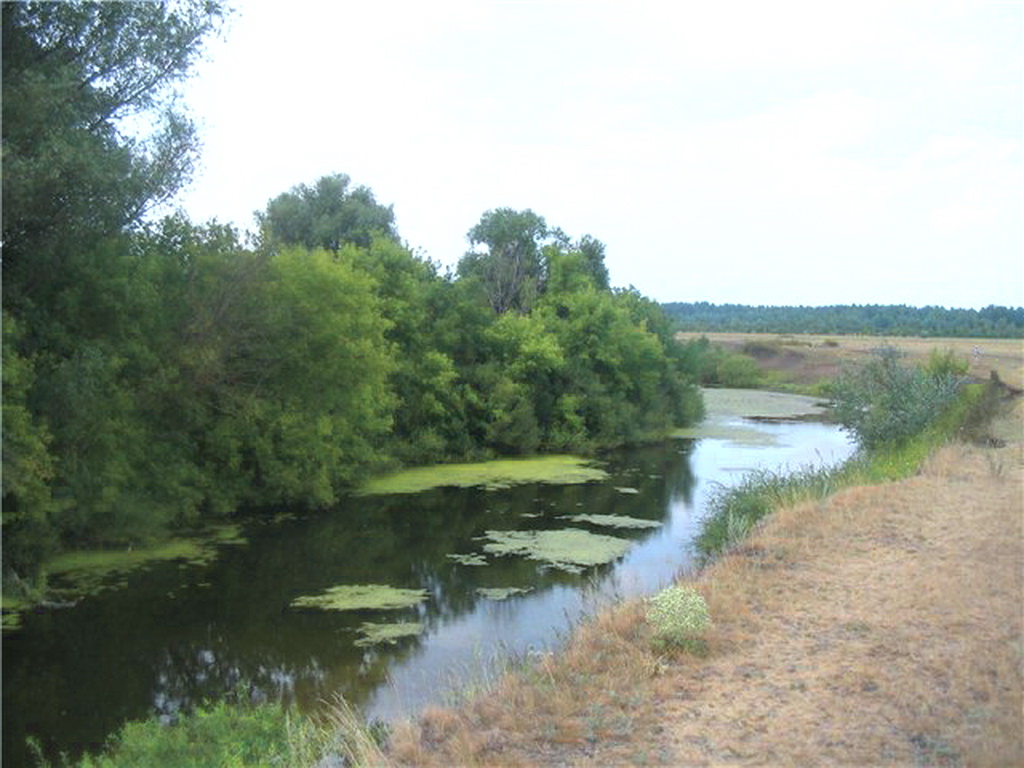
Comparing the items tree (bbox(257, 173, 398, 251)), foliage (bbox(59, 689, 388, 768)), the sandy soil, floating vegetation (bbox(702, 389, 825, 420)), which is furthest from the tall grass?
tree (bbox(257, 173, 398, 251))

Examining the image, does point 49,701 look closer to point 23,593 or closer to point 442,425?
point 23,593

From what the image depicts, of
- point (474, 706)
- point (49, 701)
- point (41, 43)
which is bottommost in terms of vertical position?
point (49, 701)

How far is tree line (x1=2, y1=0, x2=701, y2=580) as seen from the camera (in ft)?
41.8

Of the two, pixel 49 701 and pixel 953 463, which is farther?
pixel 953 463

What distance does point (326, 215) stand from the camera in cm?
3703

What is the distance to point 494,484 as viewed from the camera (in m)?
23.5

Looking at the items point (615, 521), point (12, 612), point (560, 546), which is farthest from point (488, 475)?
point (12, 612)

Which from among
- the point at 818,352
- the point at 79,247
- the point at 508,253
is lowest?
the point at 818,352

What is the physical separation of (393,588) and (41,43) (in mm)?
8808

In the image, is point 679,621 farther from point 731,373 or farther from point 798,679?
point 731,373

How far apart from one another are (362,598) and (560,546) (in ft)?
12.9

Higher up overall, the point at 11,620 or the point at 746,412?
the point at 746,412

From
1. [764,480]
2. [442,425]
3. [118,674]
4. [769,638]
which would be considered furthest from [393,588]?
[442,425]

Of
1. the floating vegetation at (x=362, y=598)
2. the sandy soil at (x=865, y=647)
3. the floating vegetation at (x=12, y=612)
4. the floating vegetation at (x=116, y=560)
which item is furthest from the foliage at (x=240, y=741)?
the floating vegetation at (x=116, y=560)
